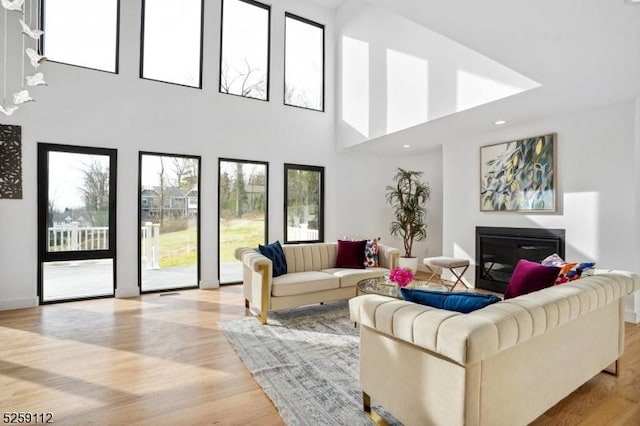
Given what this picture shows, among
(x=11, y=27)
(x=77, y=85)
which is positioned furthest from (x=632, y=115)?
(x=11, y=27)

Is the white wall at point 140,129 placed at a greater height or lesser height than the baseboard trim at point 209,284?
greater

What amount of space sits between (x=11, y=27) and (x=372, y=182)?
585cm

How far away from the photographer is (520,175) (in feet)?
15.3

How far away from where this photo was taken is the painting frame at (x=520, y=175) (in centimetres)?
434

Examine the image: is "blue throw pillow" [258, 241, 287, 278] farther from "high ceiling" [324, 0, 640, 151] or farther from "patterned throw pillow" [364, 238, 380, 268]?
"high ceiling" [324, 0, 640, 151]

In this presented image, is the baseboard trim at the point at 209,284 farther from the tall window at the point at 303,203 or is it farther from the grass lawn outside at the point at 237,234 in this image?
the tall window at the point at 303,203

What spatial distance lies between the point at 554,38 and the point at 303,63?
473 centimetres

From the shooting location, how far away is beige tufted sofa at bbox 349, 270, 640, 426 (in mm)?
1421

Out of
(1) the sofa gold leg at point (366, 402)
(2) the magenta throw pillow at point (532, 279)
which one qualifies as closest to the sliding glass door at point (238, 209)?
(1) the sofa gold leg at point (366, 402)

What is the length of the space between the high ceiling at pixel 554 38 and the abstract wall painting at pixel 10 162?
456 centimetres

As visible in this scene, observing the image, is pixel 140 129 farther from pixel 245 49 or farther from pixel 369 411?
pixel 369 411

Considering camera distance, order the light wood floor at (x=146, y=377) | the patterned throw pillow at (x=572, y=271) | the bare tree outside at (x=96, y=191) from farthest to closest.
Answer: the bare tree outside at (x=96, y=191) → the patterned throw pillow at (x=572, y=271) → the light wood floor at (x=146, y=377)

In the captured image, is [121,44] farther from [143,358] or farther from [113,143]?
[143,358]

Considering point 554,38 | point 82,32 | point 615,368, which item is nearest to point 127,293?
point 82,32
